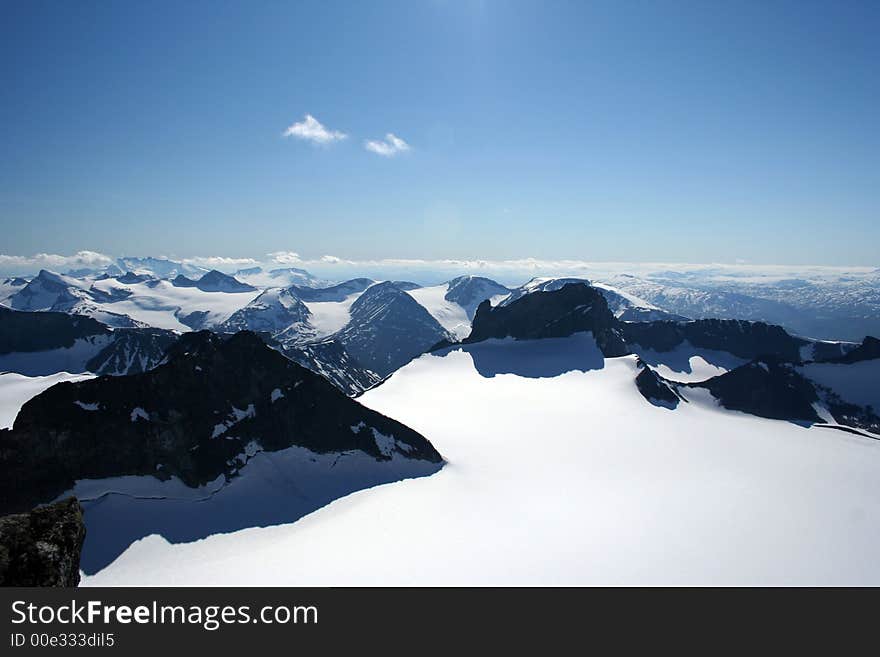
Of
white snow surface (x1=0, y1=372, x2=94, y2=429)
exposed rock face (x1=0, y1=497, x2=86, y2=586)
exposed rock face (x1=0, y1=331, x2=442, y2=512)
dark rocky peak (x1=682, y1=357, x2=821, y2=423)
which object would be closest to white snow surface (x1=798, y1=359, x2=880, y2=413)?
dark rocky peak (x1=682, y1=357, x2=821, y2=423)

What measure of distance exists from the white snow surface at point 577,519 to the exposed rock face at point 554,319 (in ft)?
234

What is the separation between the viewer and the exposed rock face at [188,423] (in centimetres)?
4816

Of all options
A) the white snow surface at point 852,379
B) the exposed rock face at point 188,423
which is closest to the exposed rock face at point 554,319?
the white snow surface at point 852,379

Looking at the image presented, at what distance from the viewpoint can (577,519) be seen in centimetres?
4847

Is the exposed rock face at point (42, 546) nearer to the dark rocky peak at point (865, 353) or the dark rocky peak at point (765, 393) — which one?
the dark rocky peak at point (765, 393)

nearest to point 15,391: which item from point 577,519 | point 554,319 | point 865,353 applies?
point 577,519

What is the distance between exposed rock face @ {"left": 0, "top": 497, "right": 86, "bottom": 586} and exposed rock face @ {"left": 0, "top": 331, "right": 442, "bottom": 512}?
102ft

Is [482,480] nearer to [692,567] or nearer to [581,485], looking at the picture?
[581,485]

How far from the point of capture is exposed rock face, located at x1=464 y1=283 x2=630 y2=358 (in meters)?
160

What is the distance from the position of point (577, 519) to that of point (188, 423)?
51087 millimetres

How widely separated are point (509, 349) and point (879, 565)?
113864 mm

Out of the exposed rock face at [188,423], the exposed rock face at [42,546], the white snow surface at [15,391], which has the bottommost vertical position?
the white snow surface at [15,391]

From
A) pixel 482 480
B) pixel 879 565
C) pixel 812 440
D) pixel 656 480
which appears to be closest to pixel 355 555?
pixel 482 480
